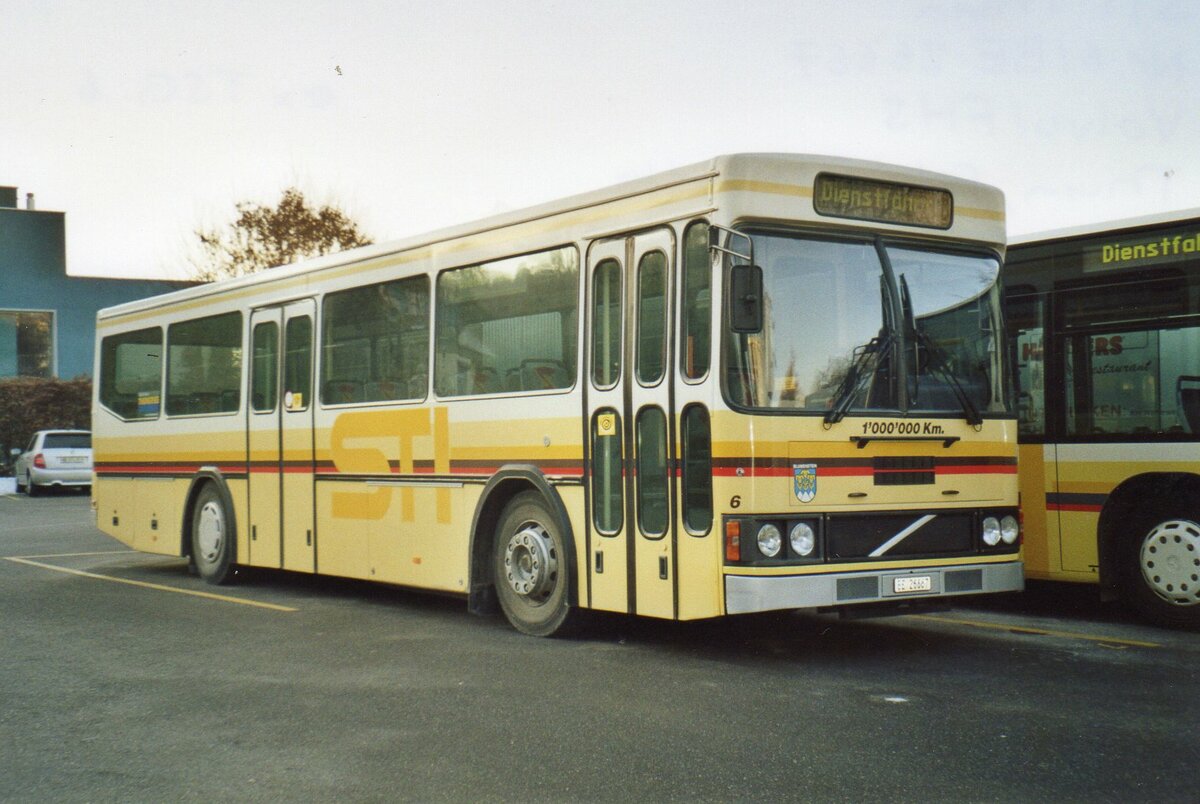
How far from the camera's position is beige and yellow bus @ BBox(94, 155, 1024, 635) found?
26.0 ft

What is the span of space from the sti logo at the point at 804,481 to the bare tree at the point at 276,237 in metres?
41.0

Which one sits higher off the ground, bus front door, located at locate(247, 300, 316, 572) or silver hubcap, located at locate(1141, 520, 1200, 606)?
bus front door, located at locate(247, 300, 316, 572)

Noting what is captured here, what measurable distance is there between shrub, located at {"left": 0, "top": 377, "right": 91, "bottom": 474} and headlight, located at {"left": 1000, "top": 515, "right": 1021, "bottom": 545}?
37419 mm

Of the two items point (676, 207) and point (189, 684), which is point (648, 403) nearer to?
point (676, 207)

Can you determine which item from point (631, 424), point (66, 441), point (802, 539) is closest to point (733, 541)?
point (802, 539)

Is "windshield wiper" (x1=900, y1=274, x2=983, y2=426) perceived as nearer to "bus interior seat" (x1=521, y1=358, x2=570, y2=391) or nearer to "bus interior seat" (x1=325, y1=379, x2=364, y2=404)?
"bus interior seat" (x1=521, y1=358, x2=570, y2=391)

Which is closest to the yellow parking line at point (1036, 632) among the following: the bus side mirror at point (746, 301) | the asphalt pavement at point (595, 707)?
the asphalt pavement at point (595, 707)

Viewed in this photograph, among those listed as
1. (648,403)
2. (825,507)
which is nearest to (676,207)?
(648,403)

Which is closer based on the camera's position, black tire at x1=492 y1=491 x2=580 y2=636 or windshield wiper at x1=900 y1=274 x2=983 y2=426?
windshield wiper at x1=900 y1=274 x2=983 y2=426

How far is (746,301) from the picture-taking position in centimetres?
768

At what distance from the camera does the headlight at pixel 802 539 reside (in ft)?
25.9

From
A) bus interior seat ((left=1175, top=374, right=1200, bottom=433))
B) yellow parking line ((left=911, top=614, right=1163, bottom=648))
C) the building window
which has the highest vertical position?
the building window

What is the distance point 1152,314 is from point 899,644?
3026 mm

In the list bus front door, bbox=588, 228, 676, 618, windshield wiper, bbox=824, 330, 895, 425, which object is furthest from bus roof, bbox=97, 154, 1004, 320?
windshield wiper, bbox=824, 330, 895, 425
